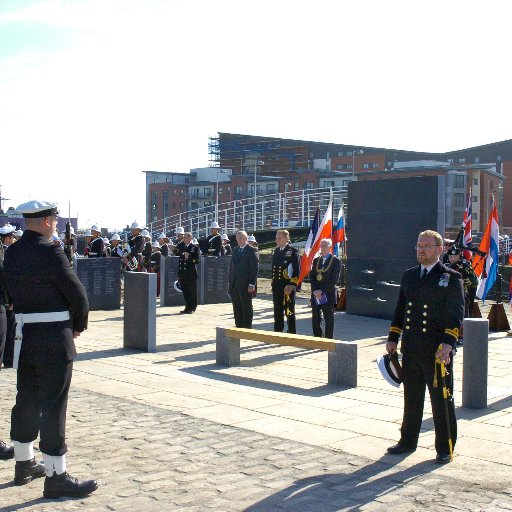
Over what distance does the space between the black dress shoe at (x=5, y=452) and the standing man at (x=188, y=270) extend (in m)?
12.3

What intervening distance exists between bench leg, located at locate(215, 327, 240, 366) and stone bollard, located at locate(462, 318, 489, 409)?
12.5 ft

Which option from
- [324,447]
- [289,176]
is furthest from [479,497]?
[289,176]

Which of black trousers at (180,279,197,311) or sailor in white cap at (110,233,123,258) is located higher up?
sailor in white cap at (110,233,123,258)

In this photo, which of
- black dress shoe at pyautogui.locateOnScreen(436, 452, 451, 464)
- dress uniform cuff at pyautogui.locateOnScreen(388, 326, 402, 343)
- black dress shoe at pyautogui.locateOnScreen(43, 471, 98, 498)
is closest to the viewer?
black dress shoe at pyautogui.locateOnScreen(43, 471, 98, 498)

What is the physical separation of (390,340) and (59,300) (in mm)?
2905

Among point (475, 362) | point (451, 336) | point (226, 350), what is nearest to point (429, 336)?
point (451, 336)

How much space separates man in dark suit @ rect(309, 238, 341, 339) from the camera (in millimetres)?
13141

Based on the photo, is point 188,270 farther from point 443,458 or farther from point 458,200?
point 458,200

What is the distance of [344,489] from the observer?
19.2 feet

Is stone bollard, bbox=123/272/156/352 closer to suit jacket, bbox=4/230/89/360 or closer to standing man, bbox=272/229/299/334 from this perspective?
standing man, bbox=272/229/299/334

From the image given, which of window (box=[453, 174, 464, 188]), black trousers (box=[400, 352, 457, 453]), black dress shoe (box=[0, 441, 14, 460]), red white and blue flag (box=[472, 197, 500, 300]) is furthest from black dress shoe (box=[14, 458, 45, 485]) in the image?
window (box=[453, 174, 464, 188])

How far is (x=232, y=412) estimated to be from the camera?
8.43m

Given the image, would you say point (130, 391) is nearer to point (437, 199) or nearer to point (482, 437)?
point (482, 437)

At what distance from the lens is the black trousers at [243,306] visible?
557 inches
